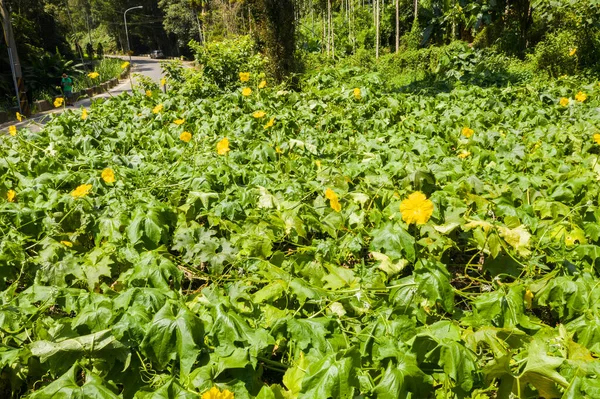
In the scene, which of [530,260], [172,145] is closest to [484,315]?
[530,260]

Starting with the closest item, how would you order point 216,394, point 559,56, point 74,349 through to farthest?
point 216,394 → point 74,349 → point 559,56

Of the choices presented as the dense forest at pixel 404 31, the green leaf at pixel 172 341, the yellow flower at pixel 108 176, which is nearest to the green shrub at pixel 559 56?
the dense forest at pixel 404 31

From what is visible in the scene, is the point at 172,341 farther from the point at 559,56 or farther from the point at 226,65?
the point at 559,56

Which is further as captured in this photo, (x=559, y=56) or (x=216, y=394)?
(x=559, y=56)

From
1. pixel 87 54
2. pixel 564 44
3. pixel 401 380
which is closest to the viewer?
pixel 401 380

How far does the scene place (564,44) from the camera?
35.4 feet

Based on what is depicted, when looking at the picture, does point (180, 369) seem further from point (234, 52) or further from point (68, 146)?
point (234, 52)

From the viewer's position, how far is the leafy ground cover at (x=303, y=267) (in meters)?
1.46

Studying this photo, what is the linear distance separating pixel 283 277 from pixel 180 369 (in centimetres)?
60

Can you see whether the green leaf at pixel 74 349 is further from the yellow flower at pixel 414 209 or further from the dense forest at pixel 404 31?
the dense forest at pixel 404 31

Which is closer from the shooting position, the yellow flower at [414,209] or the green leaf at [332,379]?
the green leaf at [332,379]

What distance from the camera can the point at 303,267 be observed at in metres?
2.08

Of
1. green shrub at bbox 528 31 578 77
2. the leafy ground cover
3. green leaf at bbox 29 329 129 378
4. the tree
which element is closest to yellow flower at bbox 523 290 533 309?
the leafy ground cover

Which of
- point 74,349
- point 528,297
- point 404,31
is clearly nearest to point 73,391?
point 74,349
